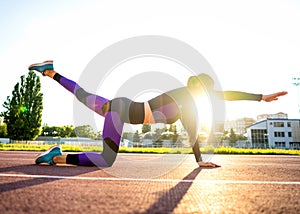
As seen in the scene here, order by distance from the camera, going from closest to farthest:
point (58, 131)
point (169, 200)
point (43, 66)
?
point (169, 200)
point (43, 66)
point (58, 131)

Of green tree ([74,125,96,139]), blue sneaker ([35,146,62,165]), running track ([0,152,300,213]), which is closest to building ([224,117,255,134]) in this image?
green tree ([74,125,96,139])

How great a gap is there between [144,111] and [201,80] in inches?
33.8

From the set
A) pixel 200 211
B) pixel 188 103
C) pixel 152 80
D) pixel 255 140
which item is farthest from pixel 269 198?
pixel 255 140

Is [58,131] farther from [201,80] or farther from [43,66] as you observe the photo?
[201,80]

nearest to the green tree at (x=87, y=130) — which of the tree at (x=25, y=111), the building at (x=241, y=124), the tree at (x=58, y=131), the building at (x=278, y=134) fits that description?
the tree at (x=25, y=111)

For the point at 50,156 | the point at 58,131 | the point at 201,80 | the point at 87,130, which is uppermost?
the point at 58,131

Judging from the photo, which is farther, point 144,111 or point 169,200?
point 144,111

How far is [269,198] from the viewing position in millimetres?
1671

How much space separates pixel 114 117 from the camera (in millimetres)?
3285

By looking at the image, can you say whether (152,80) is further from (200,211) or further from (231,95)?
(200,211)

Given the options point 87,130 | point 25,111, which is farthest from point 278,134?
point 25,111

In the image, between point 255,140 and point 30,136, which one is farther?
point 255,140

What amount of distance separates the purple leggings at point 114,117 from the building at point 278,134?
200 feet

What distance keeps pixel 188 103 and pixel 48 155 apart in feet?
7.01
